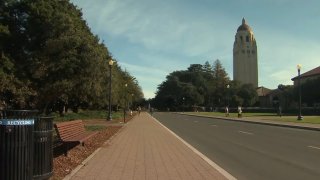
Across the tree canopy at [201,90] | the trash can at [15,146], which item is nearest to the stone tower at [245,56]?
the tree canopy at [201,90]

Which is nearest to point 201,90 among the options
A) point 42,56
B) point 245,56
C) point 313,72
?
point 245,56

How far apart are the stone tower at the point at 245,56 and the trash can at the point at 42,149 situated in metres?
173

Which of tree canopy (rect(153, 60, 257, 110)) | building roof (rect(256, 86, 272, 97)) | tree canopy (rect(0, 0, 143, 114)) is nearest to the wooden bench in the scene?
tree canopy (rect(0, 0, 143, 114))

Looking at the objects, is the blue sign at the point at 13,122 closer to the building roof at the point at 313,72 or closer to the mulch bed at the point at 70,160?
the mulch bed at the point at 70,160

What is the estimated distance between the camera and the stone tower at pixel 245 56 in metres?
181

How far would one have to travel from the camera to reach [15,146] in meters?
7.79

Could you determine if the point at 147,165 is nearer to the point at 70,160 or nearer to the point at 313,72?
the point at 70,160

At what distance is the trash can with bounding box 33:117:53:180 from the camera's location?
354 inches

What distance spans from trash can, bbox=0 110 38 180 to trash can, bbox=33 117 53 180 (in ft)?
2.90

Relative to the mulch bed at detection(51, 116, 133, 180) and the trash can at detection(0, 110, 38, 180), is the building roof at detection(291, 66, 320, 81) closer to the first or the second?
the mulch bed at detection(51, 116, 133, 180)

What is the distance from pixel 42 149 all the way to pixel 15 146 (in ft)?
4.49

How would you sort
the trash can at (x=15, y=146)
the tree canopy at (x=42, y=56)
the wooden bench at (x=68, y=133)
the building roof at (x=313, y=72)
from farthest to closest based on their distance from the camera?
the building roof at (x=313, y=72), the tree canopy at (x=42, y=56), the wooden bench at (x=68, y=133), the trash can at (x=15, y=146)

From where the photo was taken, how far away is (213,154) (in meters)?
16.5

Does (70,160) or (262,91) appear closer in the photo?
(70,160)
